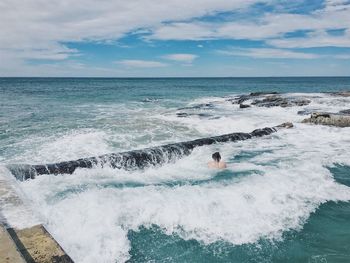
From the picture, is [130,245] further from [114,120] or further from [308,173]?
[114,120]

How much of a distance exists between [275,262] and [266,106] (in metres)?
28.7

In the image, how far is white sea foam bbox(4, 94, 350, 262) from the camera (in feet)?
24.5

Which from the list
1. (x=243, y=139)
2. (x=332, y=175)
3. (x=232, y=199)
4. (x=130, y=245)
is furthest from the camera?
(x=243, y=139)

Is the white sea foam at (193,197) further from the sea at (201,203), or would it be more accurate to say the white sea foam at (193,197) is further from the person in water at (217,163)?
the person in water at (217,163)

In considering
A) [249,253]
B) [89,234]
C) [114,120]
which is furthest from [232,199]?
[114,120]

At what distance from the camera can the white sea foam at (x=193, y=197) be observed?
7469mm

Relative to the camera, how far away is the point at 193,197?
942 centimetres

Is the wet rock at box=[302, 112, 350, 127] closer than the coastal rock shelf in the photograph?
No

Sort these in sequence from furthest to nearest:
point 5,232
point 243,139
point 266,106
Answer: point 266,106 → point 243,139 → point 5,232

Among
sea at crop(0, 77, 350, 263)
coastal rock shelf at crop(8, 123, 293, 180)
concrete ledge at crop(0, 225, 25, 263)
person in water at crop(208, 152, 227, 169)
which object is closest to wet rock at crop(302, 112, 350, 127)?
sea at crop(0, 77, 350, 263)

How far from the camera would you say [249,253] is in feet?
22.5

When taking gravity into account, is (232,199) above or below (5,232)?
below

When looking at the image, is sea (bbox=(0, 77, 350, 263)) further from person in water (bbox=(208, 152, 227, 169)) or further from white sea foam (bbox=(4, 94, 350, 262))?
person in water (bbox=(208, 152, 227, 169))

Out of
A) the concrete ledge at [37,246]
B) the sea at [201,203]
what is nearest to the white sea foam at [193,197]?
the sea at [201,203]
